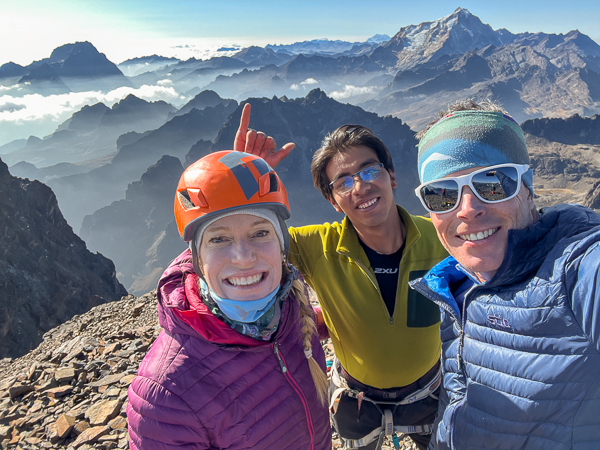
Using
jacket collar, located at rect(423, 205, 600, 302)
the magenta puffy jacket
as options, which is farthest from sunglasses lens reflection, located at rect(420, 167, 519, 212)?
the magenta puffy jacket

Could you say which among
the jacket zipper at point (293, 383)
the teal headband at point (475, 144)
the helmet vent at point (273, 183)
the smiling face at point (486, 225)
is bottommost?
the jacket zipper at point (293, 383)

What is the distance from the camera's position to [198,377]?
2973mm

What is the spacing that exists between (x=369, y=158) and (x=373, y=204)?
723mm

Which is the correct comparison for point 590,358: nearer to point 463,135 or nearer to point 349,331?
point 463,135

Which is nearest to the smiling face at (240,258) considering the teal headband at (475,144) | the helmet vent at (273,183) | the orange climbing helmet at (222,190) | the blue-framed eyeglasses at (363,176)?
the orange climbing helmet at (222,190)

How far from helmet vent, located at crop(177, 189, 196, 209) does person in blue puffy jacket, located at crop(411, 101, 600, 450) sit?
7.55 feet

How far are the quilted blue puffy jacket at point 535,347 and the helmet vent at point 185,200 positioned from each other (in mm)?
2734

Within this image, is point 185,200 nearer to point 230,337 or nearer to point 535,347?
point 230,337

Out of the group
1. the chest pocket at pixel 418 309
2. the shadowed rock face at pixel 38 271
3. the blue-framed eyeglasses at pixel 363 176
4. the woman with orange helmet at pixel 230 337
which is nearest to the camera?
the woman with orange helmet at pixel 230 337

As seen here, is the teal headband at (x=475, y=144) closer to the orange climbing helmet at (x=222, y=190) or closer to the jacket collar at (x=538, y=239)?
the jacket collar at (x=538, y=239)

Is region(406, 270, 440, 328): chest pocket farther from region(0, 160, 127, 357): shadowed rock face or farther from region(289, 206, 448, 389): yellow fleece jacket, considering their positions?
region(0, 160, 127, 357): shadowed rock face

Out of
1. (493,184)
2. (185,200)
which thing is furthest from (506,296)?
(185,200)

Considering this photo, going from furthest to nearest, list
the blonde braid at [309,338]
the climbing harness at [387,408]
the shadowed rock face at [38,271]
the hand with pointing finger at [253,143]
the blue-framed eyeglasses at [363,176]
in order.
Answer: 1. the shadowed rock face at [38,271]
2. the blue-framed eyeglasses at [363,176]
3. the climbing harness at [387,408]
4. the hand with pointing finger at [253,143]
5. the blonde braid at [309,338]

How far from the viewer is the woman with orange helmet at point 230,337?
2.91 m
